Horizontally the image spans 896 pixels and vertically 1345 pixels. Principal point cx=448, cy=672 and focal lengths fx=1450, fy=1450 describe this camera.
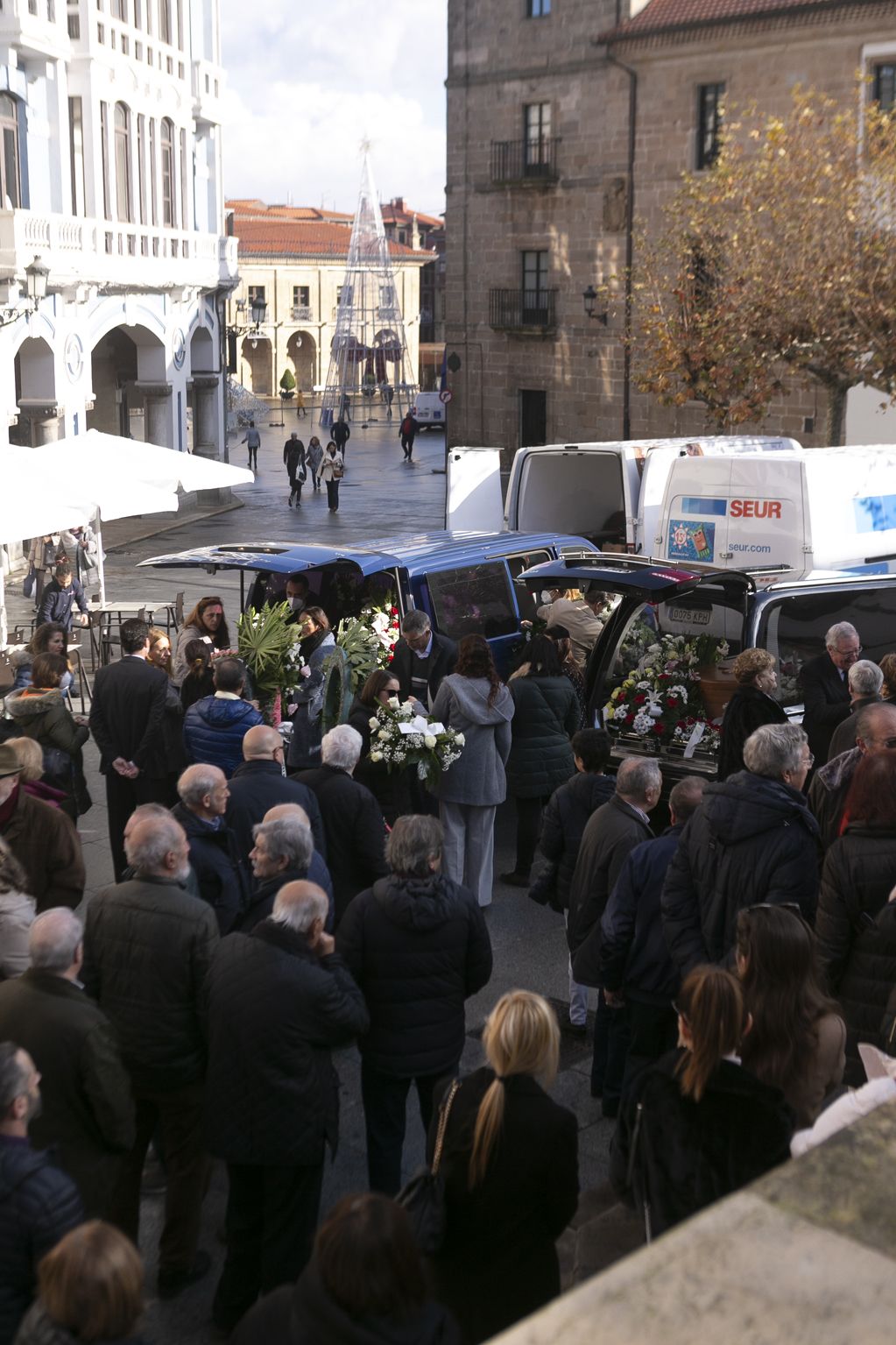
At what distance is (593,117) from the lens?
33.8 m

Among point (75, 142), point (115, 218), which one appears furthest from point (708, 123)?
point (75, 142)

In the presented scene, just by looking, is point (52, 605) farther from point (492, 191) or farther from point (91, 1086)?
point (492, 191)

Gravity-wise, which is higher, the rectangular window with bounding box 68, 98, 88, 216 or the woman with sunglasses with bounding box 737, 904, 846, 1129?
the rectangular window with bounding box 68, 98, 88, 216

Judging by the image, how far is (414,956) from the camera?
5203 millimetres

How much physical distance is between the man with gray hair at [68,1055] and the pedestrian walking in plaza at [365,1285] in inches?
66.1

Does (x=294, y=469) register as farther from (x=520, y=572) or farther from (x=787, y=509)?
(x=787, y=509)

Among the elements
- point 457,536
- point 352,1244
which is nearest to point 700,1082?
point 352,1244

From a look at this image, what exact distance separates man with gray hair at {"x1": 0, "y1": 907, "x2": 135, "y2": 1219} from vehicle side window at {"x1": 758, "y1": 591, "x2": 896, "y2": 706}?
19.9 feet

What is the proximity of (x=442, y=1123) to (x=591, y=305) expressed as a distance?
3187 cm

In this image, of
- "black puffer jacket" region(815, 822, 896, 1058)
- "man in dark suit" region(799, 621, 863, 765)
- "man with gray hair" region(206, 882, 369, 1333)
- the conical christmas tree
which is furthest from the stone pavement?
the conical christmas tree

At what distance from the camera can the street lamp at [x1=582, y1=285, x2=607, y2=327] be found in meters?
32.7

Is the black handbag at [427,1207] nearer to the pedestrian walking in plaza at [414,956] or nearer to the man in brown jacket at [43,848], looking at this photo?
the pedestrian walking in plaza at [414,956]

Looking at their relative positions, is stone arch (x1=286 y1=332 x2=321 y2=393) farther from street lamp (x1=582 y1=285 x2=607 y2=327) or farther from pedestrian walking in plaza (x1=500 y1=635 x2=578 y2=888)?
pedestrian walking in plaza (x1=500 y1=635 x2=578 y2=888)

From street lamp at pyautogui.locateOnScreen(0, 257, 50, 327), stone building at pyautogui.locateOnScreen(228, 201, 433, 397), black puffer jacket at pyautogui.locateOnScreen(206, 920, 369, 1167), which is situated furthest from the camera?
stone building at pyautogui.locateOnScreen(228, 201, 433, 397)
